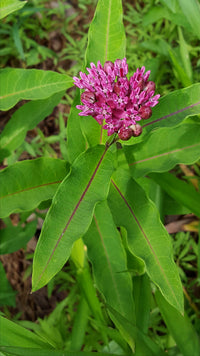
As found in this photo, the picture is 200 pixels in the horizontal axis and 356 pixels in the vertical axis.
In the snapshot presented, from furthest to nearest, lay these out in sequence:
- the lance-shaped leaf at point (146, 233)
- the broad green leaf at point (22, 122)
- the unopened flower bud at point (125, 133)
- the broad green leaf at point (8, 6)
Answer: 1. the broad green leaf at point (22, 122)
2. the broad green leaf at point (8, 6)
3. the lance-shaped leaf at point (146, 233)
4. the unopened flower bud at point (125, 133)

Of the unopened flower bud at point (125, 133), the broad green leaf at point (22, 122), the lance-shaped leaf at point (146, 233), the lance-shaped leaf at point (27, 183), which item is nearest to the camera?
the unopened flower bud at point (125, 133)

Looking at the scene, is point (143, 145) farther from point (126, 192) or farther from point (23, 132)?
point (23, 132)

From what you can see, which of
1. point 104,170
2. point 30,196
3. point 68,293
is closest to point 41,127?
point 68,293

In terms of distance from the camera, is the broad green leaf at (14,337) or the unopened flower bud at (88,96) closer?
the unopened flower bud at (88,96)

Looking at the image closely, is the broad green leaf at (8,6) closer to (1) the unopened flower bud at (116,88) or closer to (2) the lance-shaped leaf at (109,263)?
(1) the unopened flower bud at (116,88)

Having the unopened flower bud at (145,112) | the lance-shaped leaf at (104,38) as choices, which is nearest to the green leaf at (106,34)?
the lance-shaped leaf at (104,38)

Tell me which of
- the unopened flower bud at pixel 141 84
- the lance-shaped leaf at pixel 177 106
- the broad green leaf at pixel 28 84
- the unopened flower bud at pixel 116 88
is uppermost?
the broad green leaf at pixel 28 84

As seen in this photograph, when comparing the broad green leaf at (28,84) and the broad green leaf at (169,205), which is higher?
the broad green leaf at (28,84)
